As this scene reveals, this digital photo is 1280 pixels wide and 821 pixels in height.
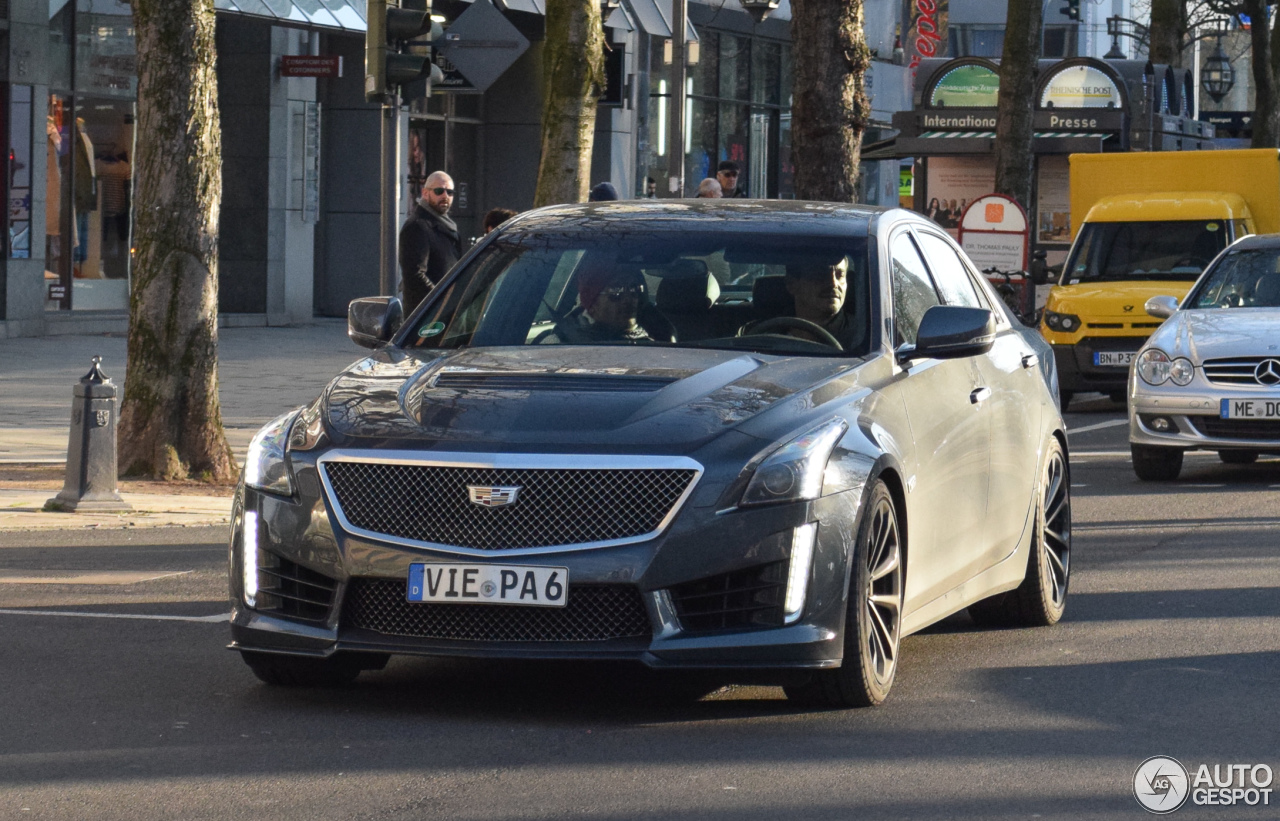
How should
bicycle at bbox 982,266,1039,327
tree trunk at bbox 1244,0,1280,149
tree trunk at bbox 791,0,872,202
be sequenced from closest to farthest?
tree trunk at bbox 791,0,872,202 → bicycle at bbox 982,266,1039,327 → tree trunk at bbox 1244,0,1280,149

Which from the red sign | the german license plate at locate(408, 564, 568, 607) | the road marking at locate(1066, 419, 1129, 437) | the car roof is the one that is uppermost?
the red sign

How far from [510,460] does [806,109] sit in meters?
14.5

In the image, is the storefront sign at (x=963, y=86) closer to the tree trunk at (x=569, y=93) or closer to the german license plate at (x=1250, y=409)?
the tree trunk at (x=569, y=93)

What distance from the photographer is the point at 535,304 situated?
7.37m

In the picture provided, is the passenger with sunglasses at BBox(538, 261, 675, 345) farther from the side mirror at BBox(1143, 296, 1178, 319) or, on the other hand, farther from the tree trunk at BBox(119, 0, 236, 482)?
the side mirror at BBox(1143, 296, 1178, 319)

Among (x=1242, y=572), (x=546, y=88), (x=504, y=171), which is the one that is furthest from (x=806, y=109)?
(x=504, y=171)

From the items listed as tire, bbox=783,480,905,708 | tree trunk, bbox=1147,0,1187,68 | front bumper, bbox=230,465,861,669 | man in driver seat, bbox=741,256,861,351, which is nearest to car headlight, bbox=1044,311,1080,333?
man in driver seat, bbox=741,256,861,351

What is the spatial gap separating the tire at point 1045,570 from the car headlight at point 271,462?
3.09m

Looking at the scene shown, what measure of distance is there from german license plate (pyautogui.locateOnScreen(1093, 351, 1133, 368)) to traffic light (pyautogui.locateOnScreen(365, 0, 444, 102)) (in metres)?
8.84

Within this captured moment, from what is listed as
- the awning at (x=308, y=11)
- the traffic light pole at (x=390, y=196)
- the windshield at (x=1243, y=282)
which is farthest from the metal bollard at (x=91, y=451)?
the awning at (x=308, y=11)

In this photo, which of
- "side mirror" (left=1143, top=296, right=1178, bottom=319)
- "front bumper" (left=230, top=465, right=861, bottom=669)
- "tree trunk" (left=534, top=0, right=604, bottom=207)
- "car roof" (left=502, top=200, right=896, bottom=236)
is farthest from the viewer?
"tree trunk" (left=534, top=0, right=604, bottom=207)

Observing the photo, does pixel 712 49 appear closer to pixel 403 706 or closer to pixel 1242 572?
pixel 1242 572

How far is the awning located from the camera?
27002mm

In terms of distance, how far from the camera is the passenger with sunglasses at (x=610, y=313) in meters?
7.14
